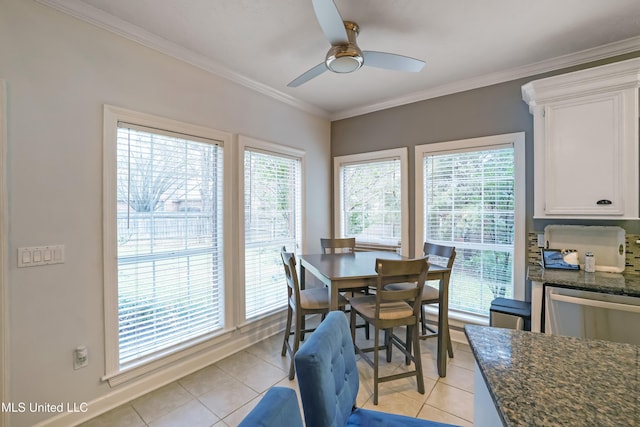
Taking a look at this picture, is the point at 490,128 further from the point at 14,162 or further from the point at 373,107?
the point at 14,162

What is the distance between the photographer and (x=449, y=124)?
3062 millimetres

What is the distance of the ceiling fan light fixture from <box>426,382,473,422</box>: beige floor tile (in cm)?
245

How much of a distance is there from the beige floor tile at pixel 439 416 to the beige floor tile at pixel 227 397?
1210 mm

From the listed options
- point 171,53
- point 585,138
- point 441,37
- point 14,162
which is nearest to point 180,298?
point 14,162

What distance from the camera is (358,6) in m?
1.84

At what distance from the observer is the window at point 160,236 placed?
2.01 meters

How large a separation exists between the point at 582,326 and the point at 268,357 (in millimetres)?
2545

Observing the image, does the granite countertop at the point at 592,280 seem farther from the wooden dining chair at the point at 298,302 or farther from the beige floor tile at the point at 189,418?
the beige floor tile at the point at 189,418

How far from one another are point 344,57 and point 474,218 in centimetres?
211

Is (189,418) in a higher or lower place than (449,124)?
lower

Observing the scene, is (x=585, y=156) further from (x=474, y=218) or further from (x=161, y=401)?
(x=161, y=401)

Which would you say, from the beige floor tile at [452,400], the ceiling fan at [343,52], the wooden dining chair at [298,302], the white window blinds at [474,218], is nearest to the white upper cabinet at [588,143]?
the white window blinds at [474,218]

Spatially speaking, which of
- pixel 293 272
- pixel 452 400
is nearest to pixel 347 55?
pixel 293 272

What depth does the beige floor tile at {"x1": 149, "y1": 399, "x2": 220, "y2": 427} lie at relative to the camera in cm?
185
